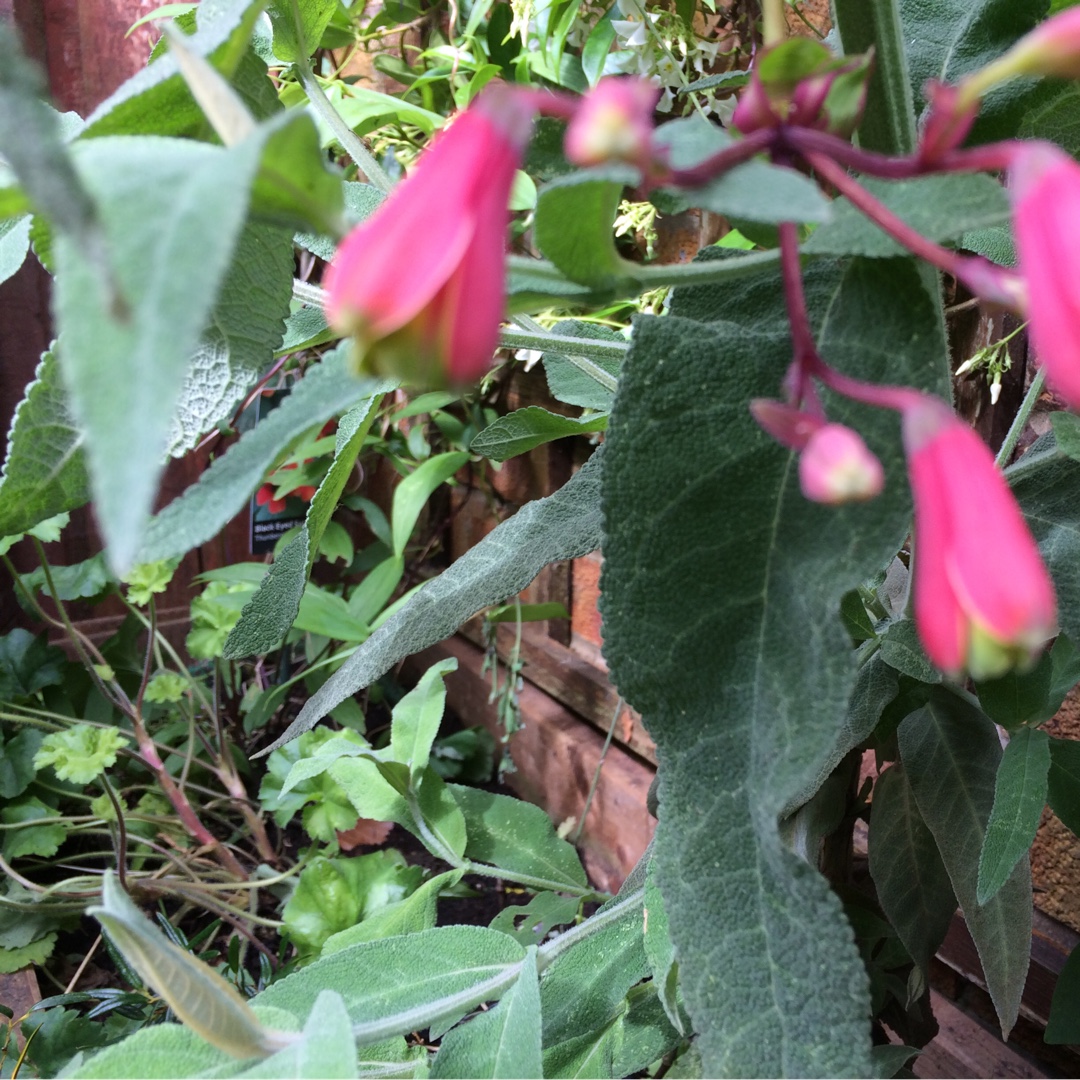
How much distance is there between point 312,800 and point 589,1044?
1.94 ft

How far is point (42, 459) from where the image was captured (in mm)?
225

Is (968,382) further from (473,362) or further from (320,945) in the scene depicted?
(320,945)

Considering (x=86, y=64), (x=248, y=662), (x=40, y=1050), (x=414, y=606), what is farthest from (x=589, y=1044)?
(x=86, y=64)

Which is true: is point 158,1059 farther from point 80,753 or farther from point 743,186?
point 80,753

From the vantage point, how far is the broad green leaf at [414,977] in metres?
0.31

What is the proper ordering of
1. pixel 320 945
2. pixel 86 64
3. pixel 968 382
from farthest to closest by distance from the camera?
pixel 86 64
pixel 320 945
pixel 968 382

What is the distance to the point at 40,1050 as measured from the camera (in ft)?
1.94

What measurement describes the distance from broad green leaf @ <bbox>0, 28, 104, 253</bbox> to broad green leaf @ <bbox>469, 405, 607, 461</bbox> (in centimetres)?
30

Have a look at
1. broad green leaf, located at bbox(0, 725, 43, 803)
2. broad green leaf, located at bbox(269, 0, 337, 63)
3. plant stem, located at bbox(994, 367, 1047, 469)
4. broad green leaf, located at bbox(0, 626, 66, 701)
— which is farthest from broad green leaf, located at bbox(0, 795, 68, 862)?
plant stem, located at bbox(994, 367, 1047, 469)

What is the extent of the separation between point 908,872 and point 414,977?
236 millimetres

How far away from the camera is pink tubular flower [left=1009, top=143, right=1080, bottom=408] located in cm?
12

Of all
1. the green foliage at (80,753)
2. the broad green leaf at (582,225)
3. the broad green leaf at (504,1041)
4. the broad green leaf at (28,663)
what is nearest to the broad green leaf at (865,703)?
the broad green leaf at (504,1041)

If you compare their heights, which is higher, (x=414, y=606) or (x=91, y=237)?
(x=91, y=237)

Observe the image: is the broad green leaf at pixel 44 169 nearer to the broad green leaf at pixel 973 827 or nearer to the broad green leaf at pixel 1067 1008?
the broad green leaf at pixel 973 827
